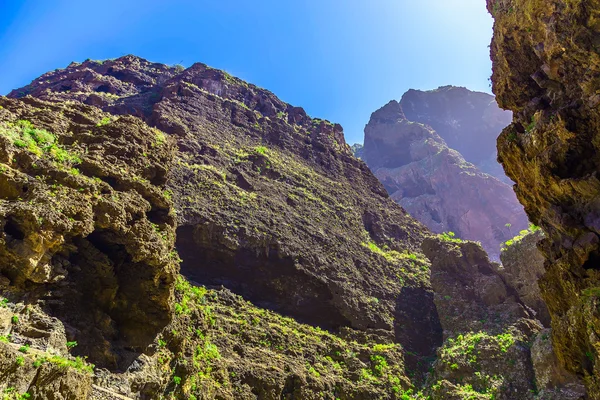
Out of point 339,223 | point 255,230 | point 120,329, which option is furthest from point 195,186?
point 120,329

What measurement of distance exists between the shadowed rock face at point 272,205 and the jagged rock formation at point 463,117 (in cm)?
8197

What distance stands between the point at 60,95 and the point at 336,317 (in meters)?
35.5

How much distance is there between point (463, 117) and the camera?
13238 cm

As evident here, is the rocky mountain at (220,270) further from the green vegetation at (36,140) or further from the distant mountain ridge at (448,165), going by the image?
the distant mountain ridge at (448,165)

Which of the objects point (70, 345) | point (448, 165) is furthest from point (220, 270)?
point (448, 165)

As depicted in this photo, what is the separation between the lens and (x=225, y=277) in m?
27.7

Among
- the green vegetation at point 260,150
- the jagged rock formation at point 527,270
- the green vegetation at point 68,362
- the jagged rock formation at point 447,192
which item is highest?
the jagged rock formation at point 447,192

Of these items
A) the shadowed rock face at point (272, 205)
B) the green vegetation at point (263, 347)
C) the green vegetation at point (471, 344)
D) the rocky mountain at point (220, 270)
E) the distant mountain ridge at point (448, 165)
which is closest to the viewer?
the rocky mountain at point (220, 270)

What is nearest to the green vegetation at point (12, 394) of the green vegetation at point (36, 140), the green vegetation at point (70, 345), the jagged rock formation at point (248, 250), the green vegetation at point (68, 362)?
the green vegetation at point (68, 362)

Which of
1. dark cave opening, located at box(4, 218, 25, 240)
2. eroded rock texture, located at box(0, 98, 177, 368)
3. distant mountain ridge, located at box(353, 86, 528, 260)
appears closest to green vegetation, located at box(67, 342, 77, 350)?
eroded rock texture, located at box(0, 98, 177, 368)

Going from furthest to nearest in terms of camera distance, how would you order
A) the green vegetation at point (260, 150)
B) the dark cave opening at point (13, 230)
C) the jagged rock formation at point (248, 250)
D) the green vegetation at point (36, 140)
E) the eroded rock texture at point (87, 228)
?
the green vegetation at point (260, 150)
the jagged rock formation at point (248, 250)
the green vegetation at point (36, 140)
the eroded rock texture at point (87, 228)
the dark cave opening at point (13, 230)

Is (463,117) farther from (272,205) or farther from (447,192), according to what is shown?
(272,205)

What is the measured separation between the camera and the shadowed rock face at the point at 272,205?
2800cm

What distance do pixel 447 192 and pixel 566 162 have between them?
8575cm
